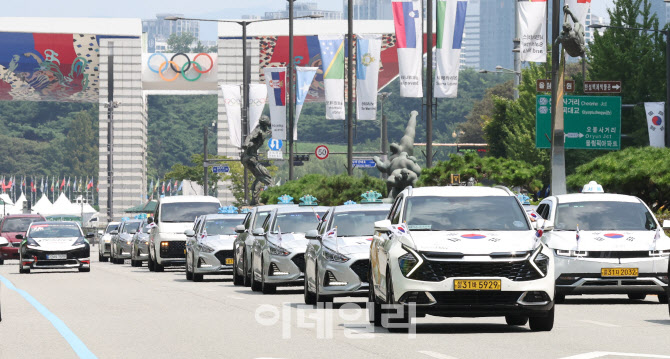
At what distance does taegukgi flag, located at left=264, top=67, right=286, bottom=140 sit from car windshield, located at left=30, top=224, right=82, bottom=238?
17.2 meters

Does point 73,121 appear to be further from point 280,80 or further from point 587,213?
point 587,213

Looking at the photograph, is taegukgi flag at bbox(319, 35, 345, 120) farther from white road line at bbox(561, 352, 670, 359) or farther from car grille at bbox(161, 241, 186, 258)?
white road line at bbox(561, 352, 670, 359)

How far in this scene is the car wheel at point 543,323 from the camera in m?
16.5

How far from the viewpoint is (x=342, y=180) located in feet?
185

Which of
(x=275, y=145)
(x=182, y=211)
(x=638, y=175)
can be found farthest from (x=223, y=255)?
(x=275, y=145)

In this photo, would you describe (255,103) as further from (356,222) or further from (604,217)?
(604,217)

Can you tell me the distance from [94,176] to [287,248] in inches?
6340

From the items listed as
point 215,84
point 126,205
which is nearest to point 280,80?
point 215,84

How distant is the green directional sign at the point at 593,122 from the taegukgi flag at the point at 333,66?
8.77 metres

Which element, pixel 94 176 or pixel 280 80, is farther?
pixel 94 176

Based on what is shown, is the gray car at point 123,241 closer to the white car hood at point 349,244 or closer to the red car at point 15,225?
the red car at point 15,225

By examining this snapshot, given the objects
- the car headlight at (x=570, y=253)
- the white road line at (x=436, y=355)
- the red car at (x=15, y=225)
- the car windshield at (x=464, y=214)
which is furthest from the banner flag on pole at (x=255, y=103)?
the white road line at (x=436, y=355)

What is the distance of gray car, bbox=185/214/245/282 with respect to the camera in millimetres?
33781

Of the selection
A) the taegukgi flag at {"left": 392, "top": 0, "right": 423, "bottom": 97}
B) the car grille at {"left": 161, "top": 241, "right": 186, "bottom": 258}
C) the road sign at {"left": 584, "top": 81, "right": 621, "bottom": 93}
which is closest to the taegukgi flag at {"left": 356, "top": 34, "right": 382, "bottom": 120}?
the taegukgi flag at {"left": 392, "top": 0, "right": 423, "bottom": 97}
